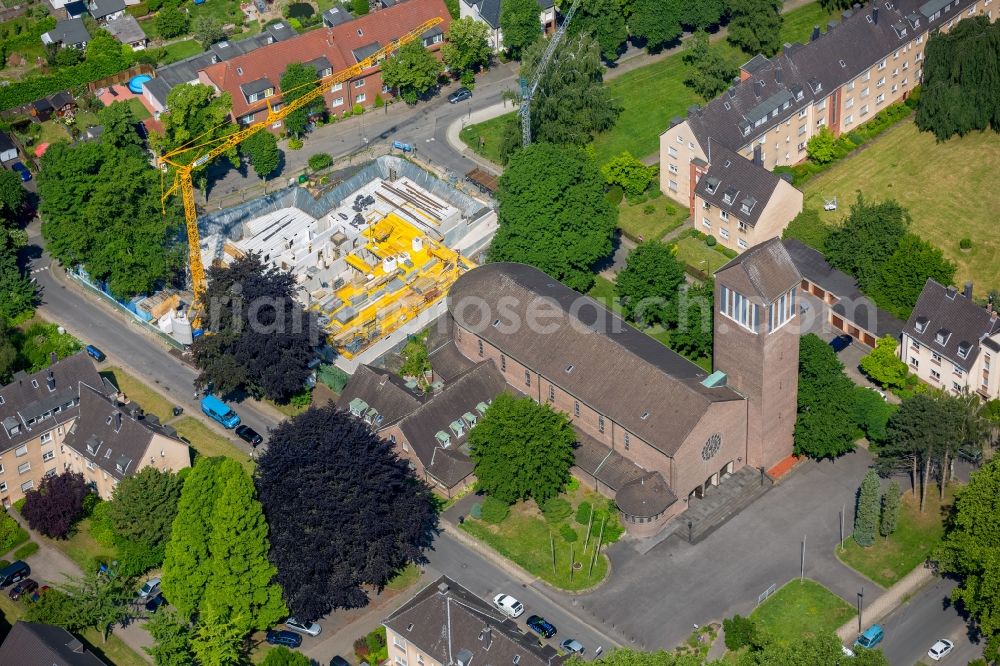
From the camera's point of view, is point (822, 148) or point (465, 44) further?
point (465, 44)

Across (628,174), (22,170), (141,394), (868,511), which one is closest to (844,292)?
(628,174)

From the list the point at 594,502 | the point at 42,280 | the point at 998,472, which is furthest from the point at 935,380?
the point at 42,280

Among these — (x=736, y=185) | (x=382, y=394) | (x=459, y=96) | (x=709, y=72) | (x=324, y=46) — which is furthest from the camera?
(x=459, y=96)

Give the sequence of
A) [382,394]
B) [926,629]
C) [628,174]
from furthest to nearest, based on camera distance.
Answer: [628,174] < [382,394] < [926,629]

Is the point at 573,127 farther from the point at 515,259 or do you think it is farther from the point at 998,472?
the point at 998,472

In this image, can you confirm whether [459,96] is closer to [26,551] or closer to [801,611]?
[26,551]

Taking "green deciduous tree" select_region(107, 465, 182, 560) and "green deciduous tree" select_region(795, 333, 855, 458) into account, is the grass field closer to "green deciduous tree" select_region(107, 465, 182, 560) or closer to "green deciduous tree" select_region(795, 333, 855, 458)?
"green deciduous tree" select_region(795, 333, 855, 458)

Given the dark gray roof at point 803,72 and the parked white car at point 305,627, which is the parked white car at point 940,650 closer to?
the parked white car at point 305,627

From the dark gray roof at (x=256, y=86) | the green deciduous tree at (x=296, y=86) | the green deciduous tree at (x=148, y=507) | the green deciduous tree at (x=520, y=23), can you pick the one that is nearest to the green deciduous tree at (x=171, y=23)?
the dark gray roof at (x=256, y=86)
